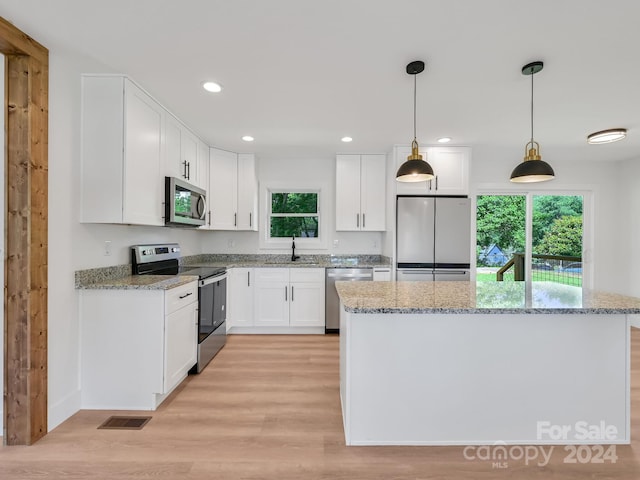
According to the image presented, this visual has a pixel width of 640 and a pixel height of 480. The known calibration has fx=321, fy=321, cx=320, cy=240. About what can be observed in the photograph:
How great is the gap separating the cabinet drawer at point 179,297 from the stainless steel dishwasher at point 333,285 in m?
1.66

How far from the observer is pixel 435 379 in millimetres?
1830

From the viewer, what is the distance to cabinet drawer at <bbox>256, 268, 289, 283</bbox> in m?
3.97

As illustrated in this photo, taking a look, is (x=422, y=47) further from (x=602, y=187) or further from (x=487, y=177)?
(x=602, y=187)

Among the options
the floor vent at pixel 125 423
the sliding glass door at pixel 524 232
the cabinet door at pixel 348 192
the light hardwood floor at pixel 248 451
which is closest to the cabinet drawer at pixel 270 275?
the cabinet door at pixel 348 192

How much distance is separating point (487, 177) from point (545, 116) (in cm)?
153

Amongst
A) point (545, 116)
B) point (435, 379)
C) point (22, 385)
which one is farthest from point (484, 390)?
point (22, 385)

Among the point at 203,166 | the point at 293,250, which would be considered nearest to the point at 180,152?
the point at 203,166

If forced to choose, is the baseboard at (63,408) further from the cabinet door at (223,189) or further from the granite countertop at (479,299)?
the cabinet door at (223,189)

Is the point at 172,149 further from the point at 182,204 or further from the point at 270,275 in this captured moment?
the point at 270,275

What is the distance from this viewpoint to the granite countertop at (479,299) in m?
1.63

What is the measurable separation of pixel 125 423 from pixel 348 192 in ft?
10.6

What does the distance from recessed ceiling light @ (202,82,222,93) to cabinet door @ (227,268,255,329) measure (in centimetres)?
212

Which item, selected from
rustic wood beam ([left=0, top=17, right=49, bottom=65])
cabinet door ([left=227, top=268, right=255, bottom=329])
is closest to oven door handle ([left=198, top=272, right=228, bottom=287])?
cabinet door ([left=227, top=268, right=255, bottom=329])

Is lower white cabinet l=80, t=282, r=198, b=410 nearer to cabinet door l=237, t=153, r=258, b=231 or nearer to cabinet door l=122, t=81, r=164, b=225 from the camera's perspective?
cabinet door l=122, t=81, r=164, b=225
